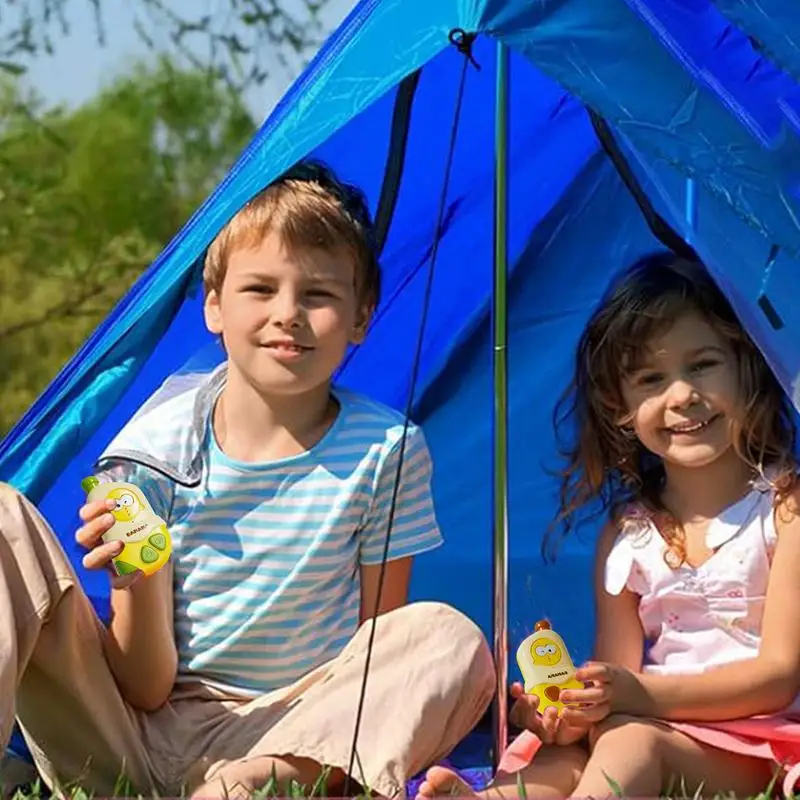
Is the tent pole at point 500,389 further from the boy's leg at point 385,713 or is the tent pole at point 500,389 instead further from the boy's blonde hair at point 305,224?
the boy's blonde hair at point 305,224

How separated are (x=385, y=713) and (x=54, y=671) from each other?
38cm

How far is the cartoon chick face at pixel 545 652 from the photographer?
7.34 feet

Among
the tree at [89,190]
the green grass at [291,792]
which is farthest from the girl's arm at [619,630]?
the tree at [89,190]

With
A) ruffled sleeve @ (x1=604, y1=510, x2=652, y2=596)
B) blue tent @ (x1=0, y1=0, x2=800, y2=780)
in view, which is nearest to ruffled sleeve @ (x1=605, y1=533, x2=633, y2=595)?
ruffled sleeve @ (x1=604, y1=510, x2=652, y2=596)

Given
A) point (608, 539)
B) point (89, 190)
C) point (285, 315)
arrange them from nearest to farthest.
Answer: point (285, 315) < point (608, 539) < point (89, 190)

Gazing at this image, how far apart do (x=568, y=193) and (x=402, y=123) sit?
0.99ft

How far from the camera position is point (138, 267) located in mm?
5156

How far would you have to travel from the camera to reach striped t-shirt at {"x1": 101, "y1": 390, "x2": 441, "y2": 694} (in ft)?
7.77

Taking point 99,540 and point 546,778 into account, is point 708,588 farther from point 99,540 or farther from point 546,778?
point 99,540

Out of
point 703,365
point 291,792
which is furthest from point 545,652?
point 703,365

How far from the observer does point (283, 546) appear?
2.39 m

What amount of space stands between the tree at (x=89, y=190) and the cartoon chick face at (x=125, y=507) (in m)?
2.96

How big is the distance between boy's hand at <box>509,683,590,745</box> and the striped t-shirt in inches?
10.0

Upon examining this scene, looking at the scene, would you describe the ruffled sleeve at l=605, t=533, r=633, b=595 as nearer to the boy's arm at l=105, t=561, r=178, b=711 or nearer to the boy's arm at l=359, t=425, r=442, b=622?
the boy's arm at l=359, t=425, r=442, b=622
